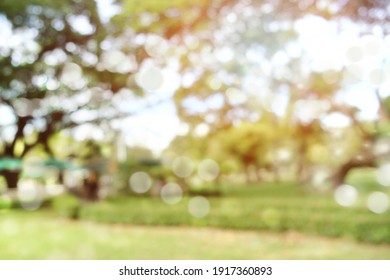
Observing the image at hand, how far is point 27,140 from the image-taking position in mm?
5074

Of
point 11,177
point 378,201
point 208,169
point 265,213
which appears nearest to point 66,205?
point 11,177

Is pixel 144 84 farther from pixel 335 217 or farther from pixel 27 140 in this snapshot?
pixel 335 217

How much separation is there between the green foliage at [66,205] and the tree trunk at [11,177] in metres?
0.42

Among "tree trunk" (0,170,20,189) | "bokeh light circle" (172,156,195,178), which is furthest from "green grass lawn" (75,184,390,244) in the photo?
"tree trunk" (0,170,20,189)

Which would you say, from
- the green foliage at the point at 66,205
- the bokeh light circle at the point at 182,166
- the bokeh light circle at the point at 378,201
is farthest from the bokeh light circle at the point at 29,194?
the bokeh light circle at the point at 378,201

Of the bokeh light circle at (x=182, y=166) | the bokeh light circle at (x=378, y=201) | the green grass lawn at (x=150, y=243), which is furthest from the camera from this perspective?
the bokeh light circle at (x=182, y=166)

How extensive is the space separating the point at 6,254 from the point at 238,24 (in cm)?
288

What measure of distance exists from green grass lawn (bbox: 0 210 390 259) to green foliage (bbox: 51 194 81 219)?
8 cm

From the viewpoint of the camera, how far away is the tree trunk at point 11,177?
5027mm

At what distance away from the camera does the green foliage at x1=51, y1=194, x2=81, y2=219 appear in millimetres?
5141

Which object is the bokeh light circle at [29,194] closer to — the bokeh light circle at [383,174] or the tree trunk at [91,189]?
the tree trunk at [91,189]

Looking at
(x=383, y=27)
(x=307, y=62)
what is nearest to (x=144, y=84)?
(x=307, y=62)

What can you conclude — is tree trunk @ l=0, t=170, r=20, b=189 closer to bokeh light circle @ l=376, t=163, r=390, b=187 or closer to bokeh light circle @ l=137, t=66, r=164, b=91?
bokeh light circle @ l=137, t=66, r=164, b=91
